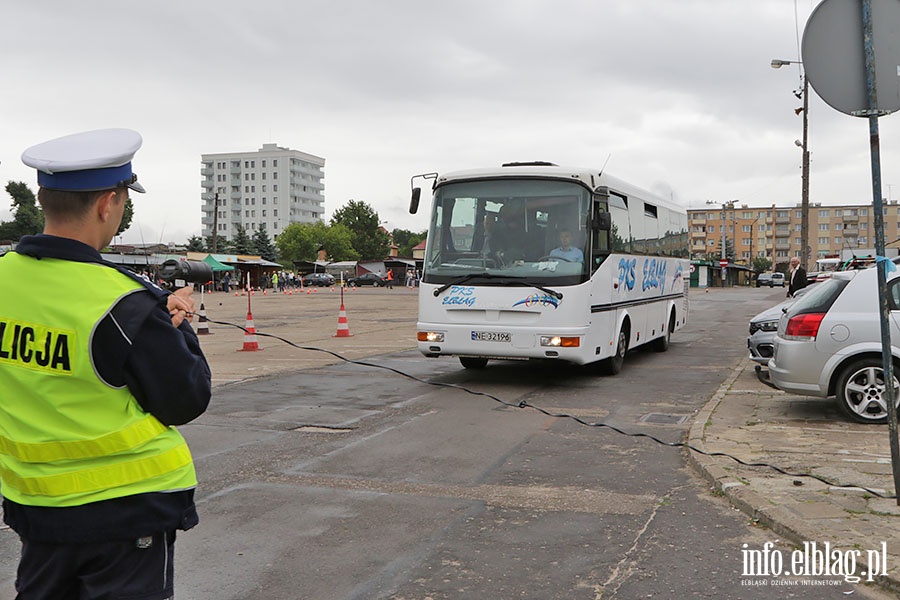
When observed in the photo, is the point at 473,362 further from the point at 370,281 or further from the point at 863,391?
the point at 370,281

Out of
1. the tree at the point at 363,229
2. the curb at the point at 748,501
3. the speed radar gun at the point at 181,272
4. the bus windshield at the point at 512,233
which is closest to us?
the speed radar gun at the point at 181,272

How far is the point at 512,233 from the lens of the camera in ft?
37.8

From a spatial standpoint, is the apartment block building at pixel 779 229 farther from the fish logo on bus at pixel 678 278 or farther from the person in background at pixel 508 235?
the person in background at pixel 508 235

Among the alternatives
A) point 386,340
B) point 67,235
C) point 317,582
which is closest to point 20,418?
point 67,235

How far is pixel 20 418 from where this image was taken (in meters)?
2.21

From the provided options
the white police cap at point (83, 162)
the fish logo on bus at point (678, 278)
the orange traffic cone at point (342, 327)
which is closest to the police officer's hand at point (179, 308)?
the white police cap at point (83, 162)

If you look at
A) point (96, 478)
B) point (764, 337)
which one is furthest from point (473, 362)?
point (96, 478)

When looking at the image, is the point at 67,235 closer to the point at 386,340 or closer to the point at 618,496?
the point at 618,496

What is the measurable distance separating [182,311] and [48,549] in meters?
0.75

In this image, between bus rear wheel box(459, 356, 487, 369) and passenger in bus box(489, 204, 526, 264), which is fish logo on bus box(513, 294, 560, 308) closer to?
passenger in bus box(489, 204, 526, 264)

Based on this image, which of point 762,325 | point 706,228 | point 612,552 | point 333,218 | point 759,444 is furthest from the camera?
point 706,228

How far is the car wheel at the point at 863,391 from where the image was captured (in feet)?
27.5

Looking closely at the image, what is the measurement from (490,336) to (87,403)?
922 centimetres

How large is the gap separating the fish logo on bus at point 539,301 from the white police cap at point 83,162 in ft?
29.5
